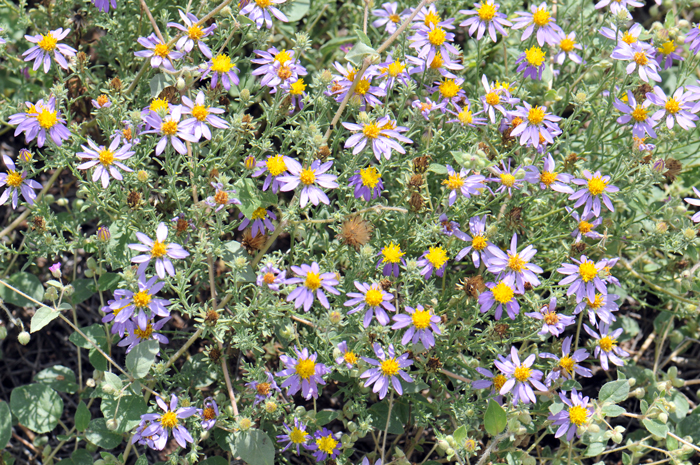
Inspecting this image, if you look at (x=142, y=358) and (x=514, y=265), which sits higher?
(x=514, y=265)

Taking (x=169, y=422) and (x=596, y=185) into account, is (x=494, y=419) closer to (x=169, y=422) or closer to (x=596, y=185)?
(x=596, y=185)

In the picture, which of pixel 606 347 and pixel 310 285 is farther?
pixel 606 347

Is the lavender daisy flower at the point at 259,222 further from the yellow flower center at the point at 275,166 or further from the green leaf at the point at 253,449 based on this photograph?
the green leaf at the point at 253,449

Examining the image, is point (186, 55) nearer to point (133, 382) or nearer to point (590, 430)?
point (133, 382)

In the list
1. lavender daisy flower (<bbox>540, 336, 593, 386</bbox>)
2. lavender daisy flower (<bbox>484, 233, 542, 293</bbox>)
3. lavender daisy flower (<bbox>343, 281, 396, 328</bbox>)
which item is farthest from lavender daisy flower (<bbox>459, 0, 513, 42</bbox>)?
lavender daisy flower (<bbox>540, 336, 593, 386</bbox>)

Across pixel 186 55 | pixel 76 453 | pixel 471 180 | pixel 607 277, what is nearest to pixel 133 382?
pixel 76 453

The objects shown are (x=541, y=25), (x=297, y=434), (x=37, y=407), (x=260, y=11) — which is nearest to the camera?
(x=297, y=434)

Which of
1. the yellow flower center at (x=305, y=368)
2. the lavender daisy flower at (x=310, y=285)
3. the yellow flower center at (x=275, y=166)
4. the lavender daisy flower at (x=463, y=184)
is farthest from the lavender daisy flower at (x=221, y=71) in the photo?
the yellow flower center at (x=305, y=368)

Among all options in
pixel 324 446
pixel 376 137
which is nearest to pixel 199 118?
pixel 376 137
